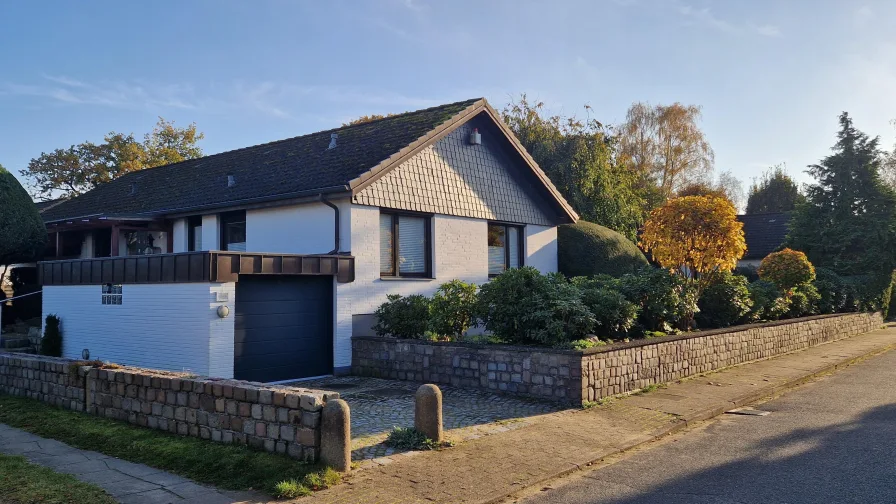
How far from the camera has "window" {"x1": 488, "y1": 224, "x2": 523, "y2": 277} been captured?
1872 centimetres

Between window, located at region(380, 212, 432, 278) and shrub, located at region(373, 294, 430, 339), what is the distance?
1292 mm

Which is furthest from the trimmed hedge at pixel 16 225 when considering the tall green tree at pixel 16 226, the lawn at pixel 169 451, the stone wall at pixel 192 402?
the lawn at pixel 169 451

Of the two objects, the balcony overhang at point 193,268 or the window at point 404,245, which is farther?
the window at point 404,245

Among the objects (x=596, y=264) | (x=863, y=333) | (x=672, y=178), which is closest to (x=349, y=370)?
(x=596, y=264)

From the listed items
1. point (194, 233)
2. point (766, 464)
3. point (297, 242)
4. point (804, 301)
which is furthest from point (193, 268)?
point (804, 301)

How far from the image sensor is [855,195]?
1202 inches

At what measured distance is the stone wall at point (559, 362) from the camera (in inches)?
416

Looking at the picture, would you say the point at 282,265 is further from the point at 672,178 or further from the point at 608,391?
the point at 672,178

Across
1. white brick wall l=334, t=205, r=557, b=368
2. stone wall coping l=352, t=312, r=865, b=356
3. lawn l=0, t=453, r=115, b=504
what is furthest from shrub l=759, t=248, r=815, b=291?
lawn l=0, t=453, r=115, b=504

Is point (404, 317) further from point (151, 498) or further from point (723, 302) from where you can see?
point (151, 498)

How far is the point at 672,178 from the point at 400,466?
141 ft

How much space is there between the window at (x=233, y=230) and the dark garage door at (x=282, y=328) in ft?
12.7

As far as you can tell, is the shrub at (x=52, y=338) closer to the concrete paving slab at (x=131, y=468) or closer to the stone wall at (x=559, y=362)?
the stone wall at (x=559, y=362)

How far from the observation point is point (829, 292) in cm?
2316
